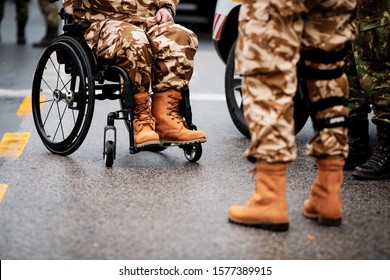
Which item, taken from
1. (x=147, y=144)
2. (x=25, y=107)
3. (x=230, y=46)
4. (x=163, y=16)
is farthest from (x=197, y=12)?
(x=147, y=144)

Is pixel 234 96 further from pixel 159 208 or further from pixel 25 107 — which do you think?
pixel 159 208

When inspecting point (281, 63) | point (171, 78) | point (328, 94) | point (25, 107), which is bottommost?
point (25, 107)

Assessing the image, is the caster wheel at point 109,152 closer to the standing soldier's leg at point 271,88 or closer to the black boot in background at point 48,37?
the standing soldier's leg at point 271,88

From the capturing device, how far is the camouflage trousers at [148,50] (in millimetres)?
5277

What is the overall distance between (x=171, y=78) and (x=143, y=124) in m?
0.33

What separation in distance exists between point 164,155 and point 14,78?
3.77m

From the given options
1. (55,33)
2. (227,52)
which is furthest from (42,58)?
(55,33)

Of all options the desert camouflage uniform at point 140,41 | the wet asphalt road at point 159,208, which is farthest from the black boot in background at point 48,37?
the desert camouflage uniform at point 140,41

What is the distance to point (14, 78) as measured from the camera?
9.27 meters

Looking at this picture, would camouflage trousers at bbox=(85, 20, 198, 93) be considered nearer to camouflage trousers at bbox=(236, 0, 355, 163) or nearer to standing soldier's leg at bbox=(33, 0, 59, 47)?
camouflage trousers at bbox=(236, 0, 355, 163)

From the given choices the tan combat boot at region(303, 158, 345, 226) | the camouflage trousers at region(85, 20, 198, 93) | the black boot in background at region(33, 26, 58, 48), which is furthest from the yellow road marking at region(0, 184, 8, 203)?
the black boot in background at region(33, 26, 58, 48)

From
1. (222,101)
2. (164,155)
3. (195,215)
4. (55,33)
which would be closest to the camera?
(195,215)

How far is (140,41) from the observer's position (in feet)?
17.4

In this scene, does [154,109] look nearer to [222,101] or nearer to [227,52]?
[227,52]
